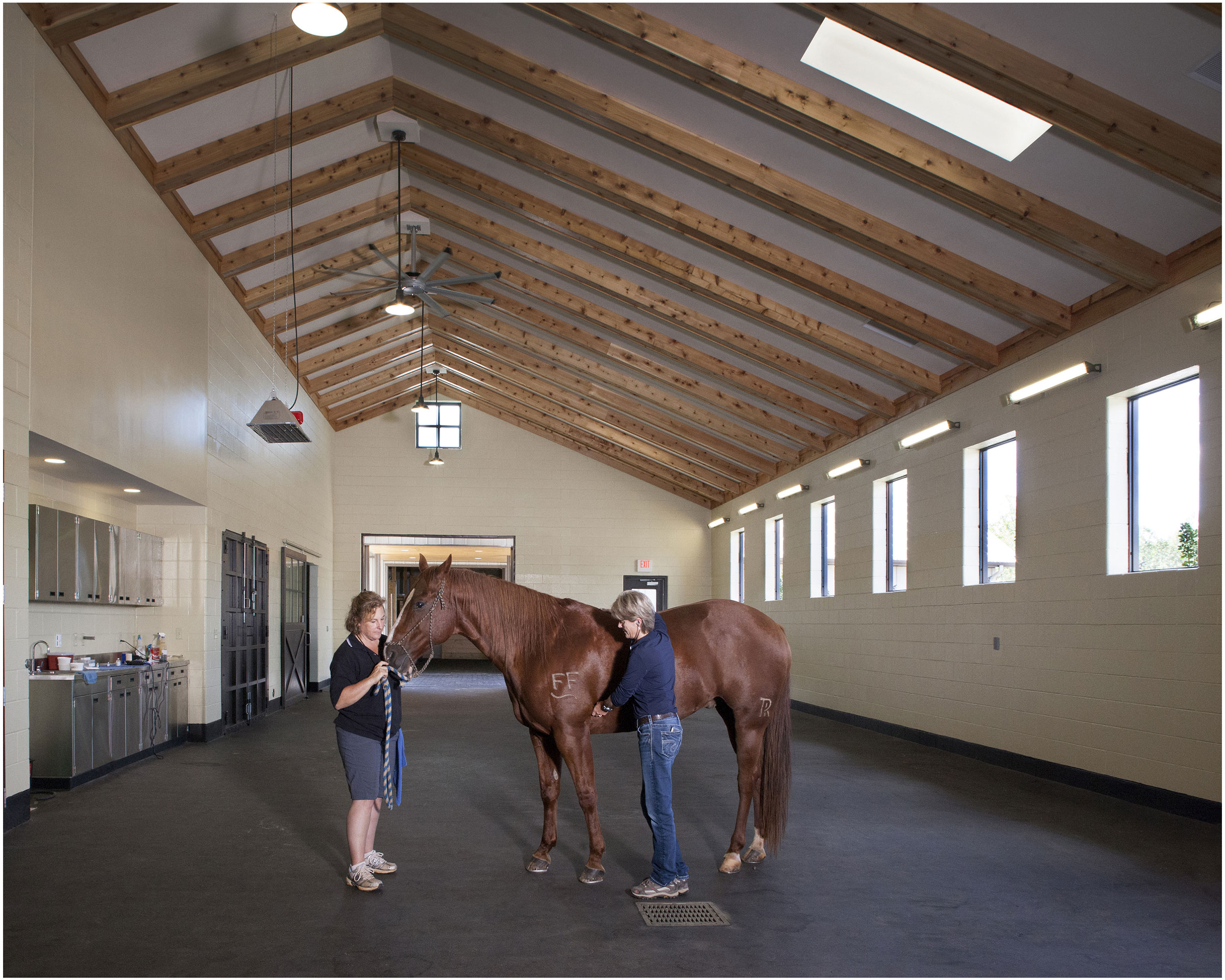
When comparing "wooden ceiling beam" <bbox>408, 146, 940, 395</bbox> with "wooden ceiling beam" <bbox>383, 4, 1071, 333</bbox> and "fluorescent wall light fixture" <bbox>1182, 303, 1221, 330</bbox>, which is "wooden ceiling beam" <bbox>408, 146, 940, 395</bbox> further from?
"fluorescent wall light fixture" <bbox>1182, 303, 1221, 330</bbox>

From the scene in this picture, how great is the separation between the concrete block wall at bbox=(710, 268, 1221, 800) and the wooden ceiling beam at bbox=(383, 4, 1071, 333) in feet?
2.65

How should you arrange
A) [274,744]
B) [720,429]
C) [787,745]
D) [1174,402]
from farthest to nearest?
[720,429] < [274,744] < [1174,402] < [787,745]

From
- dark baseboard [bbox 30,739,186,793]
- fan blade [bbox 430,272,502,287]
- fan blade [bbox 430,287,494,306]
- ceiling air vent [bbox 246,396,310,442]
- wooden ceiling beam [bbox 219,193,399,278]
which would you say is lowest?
dark baseboard [bbox 30,739,186,793]

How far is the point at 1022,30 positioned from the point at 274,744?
343 inches

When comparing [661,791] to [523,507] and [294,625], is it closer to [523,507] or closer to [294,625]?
[294,625]

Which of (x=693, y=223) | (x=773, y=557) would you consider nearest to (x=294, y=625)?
(x=773, y=557)

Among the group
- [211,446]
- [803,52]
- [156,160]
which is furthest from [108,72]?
[803,52]

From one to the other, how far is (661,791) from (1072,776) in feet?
14.4

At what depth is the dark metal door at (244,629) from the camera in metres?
10.1

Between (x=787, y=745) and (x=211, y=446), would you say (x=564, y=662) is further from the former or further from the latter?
(x=211, y=446)

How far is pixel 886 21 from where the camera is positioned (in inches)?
187

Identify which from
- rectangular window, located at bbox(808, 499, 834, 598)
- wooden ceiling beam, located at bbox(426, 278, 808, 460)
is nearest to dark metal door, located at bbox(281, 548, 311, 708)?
wooden ceiling beam, located at bbox(426, 278, 808, 460)

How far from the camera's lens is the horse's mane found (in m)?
4.38

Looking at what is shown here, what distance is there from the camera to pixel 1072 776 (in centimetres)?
676
